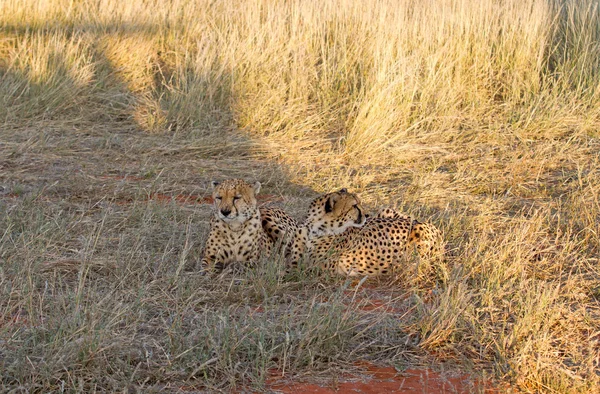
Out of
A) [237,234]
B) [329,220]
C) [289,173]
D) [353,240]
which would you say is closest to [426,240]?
[353,240]

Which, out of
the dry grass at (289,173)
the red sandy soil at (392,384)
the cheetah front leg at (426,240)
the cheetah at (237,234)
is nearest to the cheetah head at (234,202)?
the cheetah at (237,234)

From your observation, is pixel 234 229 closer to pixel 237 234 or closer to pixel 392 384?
pixel 237 234

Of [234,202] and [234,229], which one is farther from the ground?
[234,202]

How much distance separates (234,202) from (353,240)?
1.86 feet

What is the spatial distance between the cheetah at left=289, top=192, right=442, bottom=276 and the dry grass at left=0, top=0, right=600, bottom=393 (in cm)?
12

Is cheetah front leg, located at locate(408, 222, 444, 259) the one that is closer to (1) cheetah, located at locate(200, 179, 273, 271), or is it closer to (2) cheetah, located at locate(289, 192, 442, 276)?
(2) cheetah, located at locate(289, 192, 442, 276)

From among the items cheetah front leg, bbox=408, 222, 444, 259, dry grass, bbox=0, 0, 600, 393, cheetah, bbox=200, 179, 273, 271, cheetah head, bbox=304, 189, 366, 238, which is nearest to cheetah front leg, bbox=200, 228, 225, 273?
cheetah, bbox=200, 179, 273, 271

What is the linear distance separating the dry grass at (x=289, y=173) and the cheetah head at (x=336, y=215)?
29 centimetres

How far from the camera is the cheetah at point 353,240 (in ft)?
13.1

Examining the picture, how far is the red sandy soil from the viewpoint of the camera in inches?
113

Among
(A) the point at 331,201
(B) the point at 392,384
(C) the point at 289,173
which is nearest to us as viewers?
(B) the point at 392,384

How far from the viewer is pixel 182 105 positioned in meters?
6.34

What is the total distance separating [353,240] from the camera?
4.06 metres

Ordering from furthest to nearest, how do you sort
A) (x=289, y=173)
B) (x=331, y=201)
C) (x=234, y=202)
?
(x=289, y=173) < (x=331, y=201) < (x=234, y=202)
